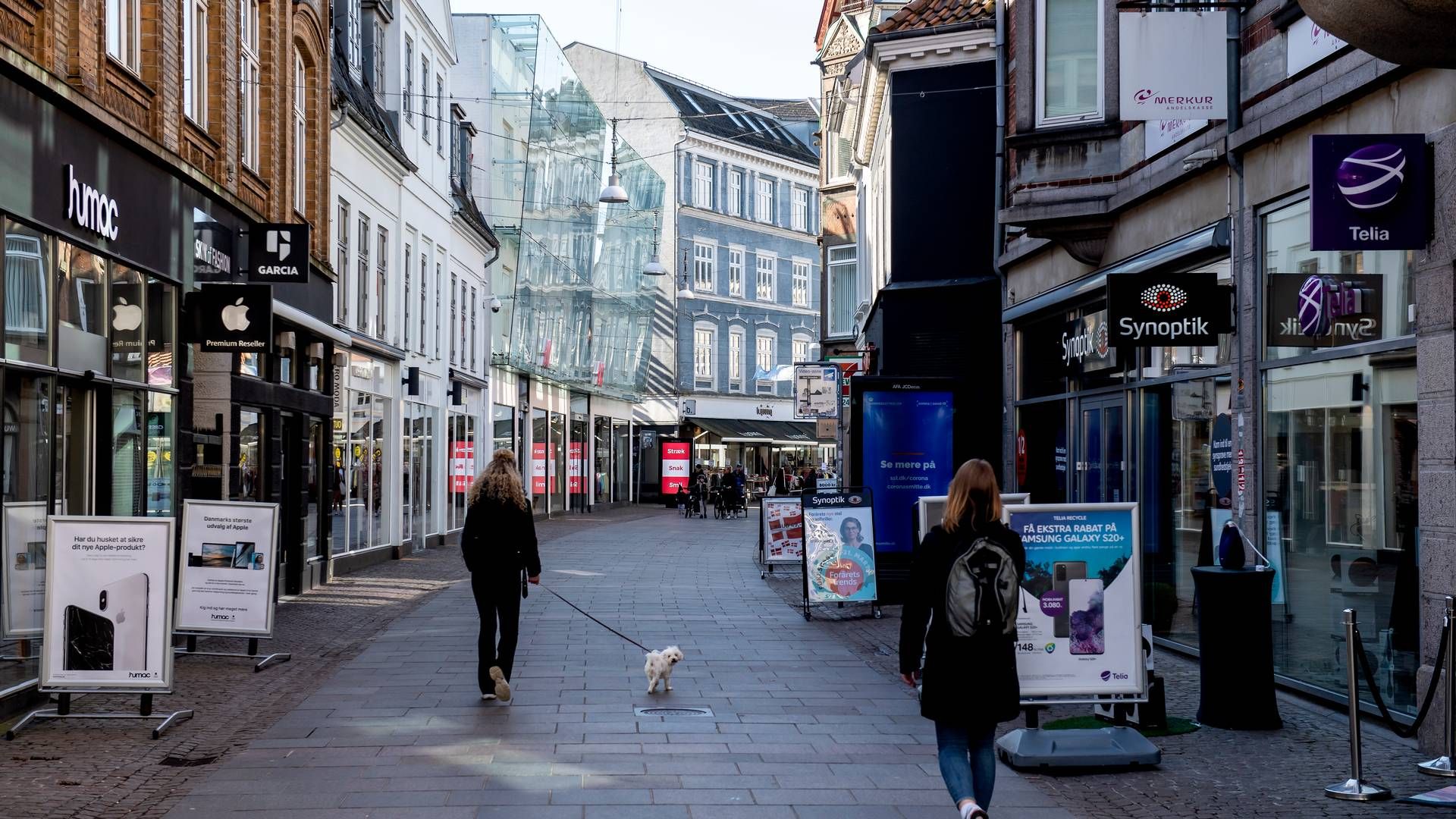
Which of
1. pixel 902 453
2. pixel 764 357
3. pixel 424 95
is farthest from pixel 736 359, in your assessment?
pixel 902 453

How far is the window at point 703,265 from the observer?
237 feet

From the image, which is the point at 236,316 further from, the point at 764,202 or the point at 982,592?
the point at 764,202

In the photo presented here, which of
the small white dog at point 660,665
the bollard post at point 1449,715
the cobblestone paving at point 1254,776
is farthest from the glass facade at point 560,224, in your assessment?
the bollard post at point 1449,715

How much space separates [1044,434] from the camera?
61.3ft

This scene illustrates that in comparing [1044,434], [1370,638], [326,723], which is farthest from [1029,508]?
[1044,434]

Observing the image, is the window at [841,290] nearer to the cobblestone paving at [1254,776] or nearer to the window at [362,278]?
the window at [362,278]

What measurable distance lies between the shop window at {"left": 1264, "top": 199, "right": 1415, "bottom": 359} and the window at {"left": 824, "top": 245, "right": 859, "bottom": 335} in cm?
2638

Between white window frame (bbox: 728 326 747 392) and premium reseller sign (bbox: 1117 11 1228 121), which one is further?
white window frame (bbox: 728 326 747 392)

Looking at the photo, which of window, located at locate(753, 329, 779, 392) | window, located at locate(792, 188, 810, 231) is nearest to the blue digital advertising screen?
window, located at locate(753, 329, 779, 392)

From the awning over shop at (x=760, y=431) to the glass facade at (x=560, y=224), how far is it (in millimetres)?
10984

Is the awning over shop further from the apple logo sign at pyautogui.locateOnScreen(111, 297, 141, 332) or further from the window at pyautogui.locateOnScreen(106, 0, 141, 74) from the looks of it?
the apple logo sign at pyautogui.locateOnScreen(111, 297, 141, 332)

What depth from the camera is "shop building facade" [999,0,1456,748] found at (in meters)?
9.85

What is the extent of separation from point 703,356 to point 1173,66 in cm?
6094

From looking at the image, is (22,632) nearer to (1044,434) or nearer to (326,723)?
(326,723)
